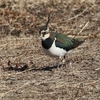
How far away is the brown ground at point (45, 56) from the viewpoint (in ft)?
22.0

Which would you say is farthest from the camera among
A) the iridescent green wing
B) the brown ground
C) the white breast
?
the iridescent green wing

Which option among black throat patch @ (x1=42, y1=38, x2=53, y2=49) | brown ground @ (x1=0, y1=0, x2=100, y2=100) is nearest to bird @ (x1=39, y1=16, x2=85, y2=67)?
black throat patch @ (x1=42, y1=38, x2=53, y2=49)

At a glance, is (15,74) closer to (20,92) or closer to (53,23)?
(20,92)

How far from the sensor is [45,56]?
27.8ft

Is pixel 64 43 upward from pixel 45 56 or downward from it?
upward

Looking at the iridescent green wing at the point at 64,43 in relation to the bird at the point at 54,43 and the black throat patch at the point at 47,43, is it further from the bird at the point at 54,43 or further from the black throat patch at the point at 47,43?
the black throat patch at the point at 47,43

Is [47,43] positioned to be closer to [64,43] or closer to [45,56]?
[64,43]

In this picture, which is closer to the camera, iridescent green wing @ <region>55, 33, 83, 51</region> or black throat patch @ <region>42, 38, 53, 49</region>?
black throat patch @ <region>42, 38, 53, 49</region>

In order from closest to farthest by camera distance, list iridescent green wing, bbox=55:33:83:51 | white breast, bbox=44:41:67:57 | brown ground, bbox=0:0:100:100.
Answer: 1. brown ground, bbox=0:0:100:100
2. white breast, bbox=44:41:67:57
3. iridescent green wing, bbox=55:33:83:51

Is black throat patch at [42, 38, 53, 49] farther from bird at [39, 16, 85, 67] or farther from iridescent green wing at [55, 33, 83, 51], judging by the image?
iridescent green wing at [55, 33, 83, 51]

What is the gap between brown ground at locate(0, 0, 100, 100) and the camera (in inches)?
263

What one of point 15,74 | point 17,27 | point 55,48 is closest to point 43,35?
point 55,48

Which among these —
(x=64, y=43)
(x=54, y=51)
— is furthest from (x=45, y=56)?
(x=54, y=51)

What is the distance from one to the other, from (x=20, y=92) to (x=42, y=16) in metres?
4.69
